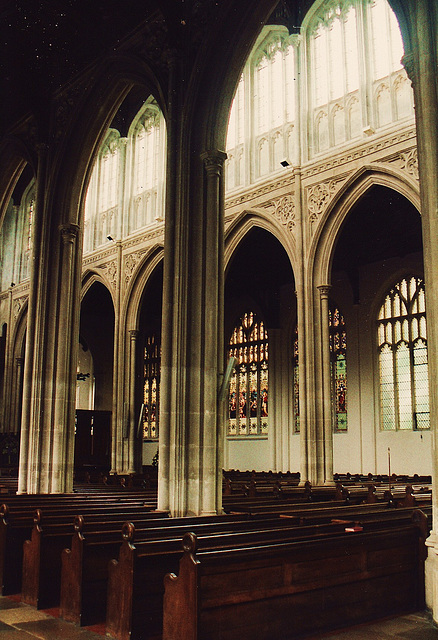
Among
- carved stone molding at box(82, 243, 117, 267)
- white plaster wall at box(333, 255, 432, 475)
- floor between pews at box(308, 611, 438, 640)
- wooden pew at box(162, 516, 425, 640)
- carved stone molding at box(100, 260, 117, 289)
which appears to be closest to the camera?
wooden pew at box(162, 516, 425, 640)

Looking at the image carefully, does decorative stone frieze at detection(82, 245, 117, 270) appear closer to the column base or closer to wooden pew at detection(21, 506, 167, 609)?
wooden pew at detection(21, 506, 167, 609)

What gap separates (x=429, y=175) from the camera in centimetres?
604

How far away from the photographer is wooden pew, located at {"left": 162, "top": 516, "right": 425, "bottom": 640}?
14.8 feet

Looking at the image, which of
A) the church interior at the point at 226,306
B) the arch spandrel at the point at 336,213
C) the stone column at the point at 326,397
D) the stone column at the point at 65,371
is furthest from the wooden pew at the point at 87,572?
the arch spandrel at the point at 336,213

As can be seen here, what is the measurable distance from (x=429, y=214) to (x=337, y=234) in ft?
34.8

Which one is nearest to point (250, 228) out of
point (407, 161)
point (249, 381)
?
point (407, 161)

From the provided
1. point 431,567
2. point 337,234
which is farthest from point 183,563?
point 337,234

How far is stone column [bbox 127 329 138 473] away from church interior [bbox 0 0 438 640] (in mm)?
97

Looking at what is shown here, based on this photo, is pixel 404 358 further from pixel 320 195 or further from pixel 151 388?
pixel 151 388

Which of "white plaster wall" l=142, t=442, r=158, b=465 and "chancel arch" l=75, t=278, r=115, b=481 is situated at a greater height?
"chancel arch" l=75, t=278, r=115, b=481

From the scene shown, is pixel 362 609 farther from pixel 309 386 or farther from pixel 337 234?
pixel 337 234

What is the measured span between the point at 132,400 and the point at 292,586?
17334mm

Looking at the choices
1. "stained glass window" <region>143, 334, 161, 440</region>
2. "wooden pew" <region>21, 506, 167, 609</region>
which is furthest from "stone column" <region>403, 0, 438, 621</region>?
"stained glass window" <region>143, 334, 161, 440</region>

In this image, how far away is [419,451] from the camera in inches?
755
